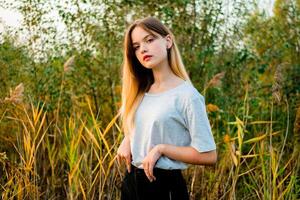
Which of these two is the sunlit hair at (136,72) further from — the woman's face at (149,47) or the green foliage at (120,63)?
the green foliage at (120,63)

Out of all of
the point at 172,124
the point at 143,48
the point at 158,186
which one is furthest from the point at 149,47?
the point at 158,186

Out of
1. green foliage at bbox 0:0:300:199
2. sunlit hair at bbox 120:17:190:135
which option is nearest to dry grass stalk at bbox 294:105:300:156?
green foliage at bbox 0:0:300:199

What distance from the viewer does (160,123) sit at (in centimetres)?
246

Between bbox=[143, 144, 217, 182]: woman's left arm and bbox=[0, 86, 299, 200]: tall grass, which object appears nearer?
bbox=[143, 144, 217, 182]: woman's left arm

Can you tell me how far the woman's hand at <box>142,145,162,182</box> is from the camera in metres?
2.39

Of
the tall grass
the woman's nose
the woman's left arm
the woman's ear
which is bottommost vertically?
the tall grass

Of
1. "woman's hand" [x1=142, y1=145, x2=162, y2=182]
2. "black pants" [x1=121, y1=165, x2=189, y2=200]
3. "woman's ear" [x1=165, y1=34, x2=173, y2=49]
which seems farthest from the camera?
"woman's ear" [x1=165, y1=34, x2=173, y2=49]

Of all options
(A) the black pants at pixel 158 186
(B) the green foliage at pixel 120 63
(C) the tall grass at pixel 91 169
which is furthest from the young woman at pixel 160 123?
(B) the green foliage at pixel 120 63

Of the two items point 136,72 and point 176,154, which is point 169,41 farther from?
point 176,154

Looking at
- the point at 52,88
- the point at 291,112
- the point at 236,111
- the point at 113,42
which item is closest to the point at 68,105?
the point at 52,88

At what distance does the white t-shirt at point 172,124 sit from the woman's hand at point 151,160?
6cm

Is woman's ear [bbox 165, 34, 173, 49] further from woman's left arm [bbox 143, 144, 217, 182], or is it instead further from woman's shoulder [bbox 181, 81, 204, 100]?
woman's left arm [bbox 143, 144, 217, 182]

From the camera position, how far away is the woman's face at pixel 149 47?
2535 mm

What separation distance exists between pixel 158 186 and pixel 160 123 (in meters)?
0.24
